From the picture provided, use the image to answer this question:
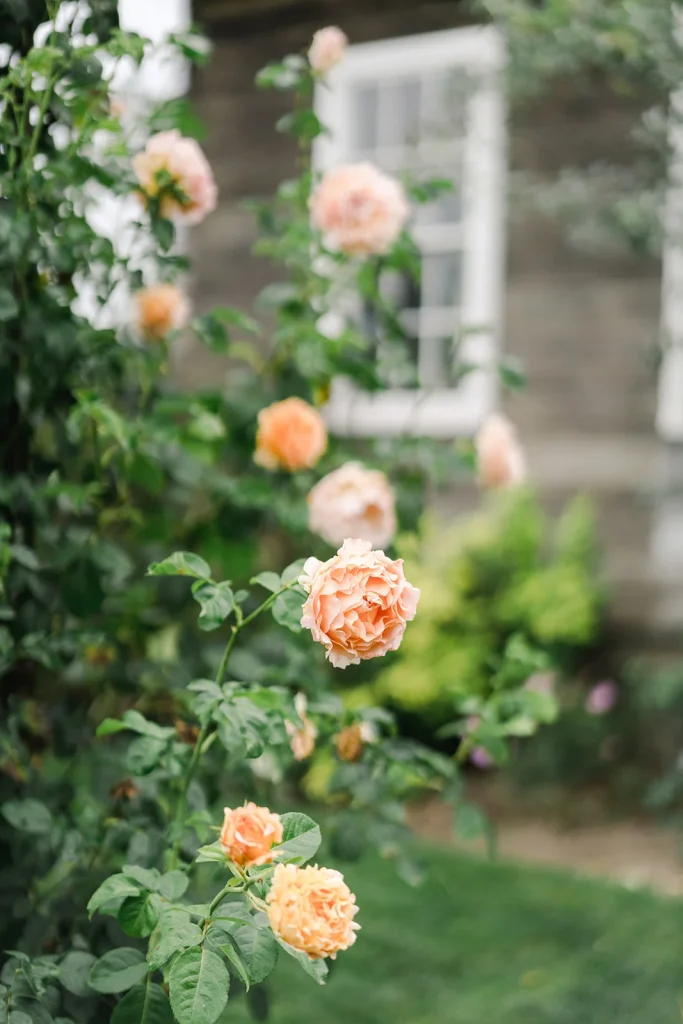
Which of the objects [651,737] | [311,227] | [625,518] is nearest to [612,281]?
[625,518]

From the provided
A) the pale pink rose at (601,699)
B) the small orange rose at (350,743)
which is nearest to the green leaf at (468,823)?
the small orange rose at (350,743)

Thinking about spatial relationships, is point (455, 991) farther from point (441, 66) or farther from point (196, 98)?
point (196, 98)

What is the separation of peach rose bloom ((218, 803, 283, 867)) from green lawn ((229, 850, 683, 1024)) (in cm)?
152

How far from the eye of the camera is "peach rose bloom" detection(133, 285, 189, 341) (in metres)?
2.12

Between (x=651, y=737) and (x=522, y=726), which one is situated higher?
(x=522, y=726)

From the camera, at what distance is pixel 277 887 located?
111 cm

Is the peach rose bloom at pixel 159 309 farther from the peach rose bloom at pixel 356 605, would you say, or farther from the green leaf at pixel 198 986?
the green leaf at pixel 198 986

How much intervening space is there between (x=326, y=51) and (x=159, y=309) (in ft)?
1.91

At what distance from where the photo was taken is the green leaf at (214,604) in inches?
50.9

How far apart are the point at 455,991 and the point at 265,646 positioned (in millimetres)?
1412

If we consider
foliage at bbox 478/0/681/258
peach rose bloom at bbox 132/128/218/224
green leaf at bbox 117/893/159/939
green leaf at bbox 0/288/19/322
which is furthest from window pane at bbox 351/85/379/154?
green leaf at bbox 117/893/159/939

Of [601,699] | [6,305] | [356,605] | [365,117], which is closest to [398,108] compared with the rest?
[365,117]

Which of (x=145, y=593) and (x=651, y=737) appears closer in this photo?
(x=145, y=593)

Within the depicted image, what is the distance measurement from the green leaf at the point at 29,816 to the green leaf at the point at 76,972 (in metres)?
0.18
